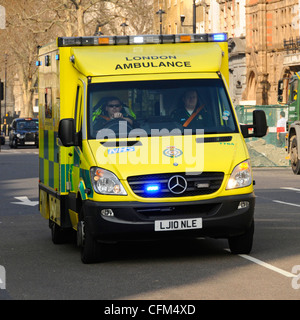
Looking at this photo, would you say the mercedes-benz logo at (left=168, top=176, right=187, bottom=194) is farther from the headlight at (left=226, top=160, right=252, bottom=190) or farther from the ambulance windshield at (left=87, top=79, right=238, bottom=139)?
the ambulance windshield at (left=87, top=79, right=238, bottom=139)

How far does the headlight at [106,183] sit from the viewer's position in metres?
11.4

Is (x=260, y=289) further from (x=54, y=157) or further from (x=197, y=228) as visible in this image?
(x=54, y=157)

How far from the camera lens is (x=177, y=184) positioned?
1139cm

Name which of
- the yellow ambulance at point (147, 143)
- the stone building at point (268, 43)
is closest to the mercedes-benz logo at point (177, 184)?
the yellow ambulance at point (147, 143)

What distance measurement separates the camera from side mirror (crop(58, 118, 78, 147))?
11.9m

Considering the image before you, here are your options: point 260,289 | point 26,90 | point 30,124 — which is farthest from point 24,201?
point 26,90

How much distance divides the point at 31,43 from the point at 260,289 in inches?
3443

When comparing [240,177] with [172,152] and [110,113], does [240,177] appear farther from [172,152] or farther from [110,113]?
[110,113]

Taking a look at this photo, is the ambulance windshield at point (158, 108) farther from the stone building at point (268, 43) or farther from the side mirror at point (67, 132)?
the stone building at point (268, 43)

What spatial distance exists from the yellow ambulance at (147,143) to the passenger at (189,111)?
0.01 metres

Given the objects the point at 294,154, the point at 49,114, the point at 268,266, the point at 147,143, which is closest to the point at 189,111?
the point at 147,143

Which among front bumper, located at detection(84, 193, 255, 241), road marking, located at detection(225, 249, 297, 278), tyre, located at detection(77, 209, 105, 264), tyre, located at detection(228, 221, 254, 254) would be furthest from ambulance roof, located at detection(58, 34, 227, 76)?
road marking, located at detection(225, 249, 297, 278)

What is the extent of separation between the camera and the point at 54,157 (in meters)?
13.5

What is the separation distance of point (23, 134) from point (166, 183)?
49.2 metres
